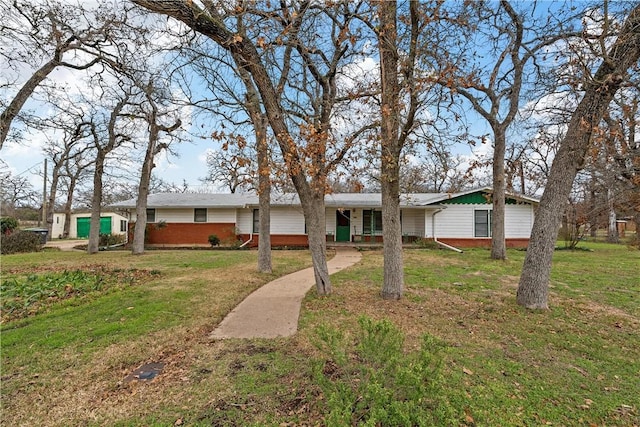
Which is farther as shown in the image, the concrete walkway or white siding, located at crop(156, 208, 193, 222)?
white siding, located at crop(156, 208, 193, 222)

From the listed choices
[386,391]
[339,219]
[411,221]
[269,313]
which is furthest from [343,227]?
[386,391]

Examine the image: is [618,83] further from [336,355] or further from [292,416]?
[292,416]

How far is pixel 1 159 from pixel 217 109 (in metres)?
5.64

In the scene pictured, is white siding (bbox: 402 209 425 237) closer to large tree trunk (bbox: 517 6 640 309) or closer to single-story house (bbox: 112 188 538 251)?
single-story house (bbox: 112 188 538 251)

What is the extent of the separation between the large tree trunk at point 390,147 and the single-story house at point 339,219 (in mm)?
10820

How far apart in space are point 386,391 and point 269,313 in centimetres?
349

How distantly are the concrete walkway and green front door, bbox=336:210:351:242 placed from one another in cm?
1071

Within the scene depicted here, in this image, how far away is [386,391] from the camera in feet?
7.75

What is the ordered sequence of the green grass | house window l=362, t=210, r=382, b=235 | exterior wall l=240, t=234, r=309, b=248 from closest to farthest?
1. the green grass
2. exterior wall l=240, t=234, r=309, b=248
3. house window l=362, t=210, r=382, b=235

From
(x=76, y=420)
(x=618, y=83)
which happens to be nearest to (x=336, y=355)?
(x=76, y=420)

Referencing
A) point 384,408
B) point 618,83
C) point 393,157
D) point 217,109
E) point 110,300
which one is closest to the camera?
point 384,408

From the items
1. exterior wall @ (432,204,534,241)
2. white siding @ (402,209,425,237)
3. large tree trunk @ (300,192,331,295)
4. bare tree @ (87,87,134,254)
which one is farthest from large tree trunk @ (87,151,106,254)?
exterior wall @ (432,204,534,241)

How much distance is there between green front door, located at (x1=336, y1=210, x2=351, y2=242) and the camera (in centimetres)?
1892

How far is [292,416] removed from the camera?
2.66 m
